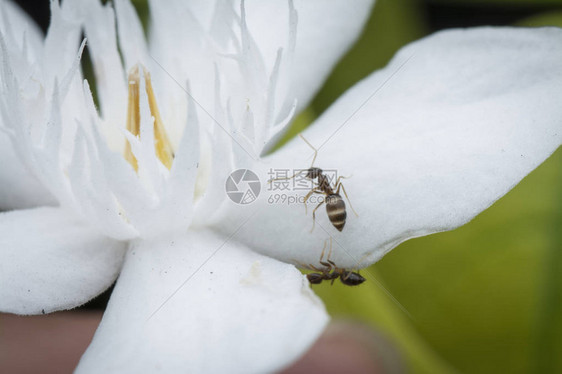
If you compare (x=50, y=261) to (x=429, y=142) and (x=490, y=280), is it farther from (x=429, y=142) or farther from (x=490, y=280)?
(x=490, y=280)

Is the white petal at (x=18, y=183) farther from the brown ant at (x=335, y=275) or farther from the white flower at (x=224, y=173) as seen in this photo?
the brown ant at (x=335, y=275)

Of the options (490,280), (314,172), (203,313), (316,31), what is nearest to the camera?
(203,313)

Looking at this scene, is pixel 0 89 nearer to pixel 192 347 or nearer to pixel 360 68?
pixel 192 347

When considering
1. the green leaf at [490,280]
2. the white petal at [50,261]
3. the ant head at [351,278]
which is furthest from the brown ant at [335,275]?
the green leaf at [490,280]

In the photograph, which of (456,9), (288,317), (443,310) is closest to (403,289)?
(443,310)

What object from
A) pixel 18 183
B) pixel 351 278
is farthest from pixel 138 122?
pixel 351 278

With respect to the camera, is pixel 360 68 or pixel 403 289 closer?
pixel 403 289

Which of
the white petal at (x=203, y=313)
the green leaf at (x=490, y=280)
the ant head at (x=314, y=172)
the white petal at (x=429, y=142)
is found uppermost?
the white petal at (x=429, y=142)
